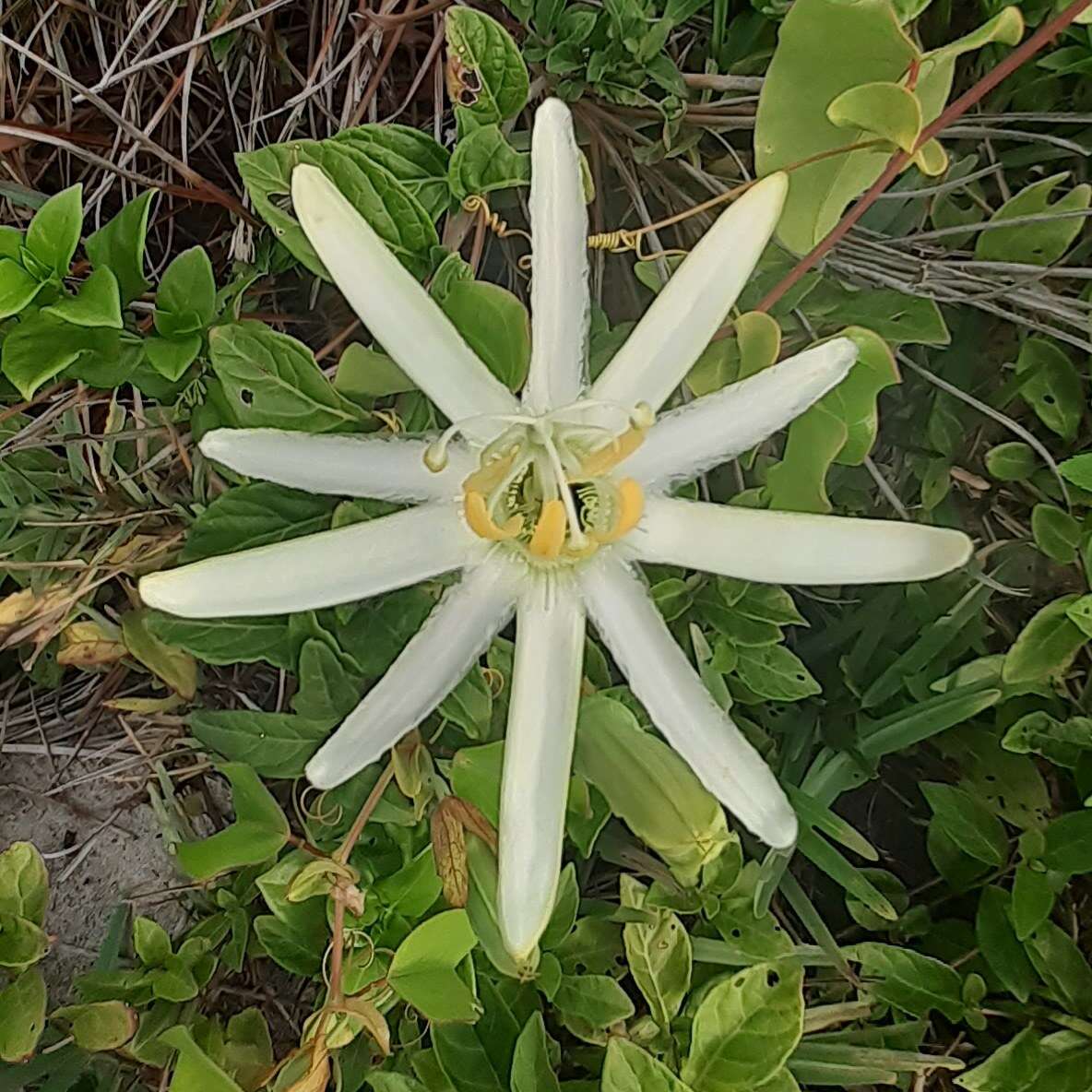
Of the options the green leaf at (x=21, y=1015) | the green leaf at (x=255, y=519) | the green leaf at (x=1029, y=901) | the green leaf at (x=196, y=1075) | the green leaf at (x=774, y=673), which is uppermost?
the green leaf at (x=255, y=519)

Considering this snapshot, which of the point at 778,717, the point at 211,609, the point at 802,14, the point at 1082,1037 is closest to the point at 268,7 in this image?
the point at 802,14

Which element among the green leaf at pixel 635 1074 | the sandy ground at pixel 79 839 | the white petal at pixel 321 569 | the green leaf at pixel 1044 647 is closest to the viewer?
the white petal at pixel 321 569

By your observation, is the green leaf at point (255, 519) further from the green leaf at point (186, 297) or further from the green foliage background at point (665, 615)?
the green leaf at point (186, 297)

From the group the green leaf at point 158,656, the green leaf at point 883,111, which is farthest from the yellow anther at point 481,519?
the green leaf at point 158,656

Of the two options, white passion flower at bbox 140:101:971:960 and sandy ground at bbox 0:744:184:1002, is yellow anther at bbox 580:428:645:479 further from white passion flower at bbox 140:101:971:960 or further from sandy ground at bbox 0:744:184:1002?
sandy ground at bbox 0:744:184:1002

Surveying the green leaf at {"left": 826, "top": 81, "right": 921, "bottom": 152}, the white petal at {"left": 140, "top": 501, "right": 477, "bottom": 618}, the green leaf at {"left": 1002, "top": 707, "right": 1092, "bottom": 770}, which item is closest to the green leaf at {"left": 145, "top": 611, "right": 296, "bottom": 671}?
the white petal at {"left": 140, "top": 501, "right": 477, "bottom": 618}

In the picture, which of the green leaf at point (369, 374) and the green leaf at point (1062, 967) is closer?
the green leaf at point (369, 374)

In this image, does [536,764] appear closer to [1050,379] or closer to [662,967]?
[662,967]

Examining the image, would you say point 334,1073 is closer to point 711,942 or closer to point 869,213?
point 711,942
